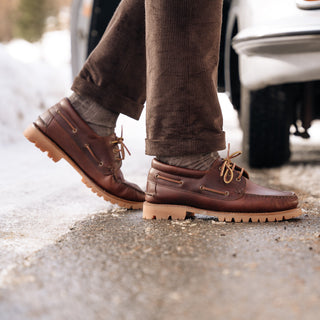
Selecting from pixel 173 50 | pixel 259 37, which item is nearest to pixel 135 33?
pixel 173 50

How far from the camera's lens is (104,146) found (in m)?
1.34

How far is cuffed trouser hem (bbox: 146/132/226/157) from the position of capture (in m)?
1.13

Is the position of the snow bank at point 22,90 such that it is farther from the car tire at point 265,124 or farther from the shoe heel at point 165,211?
the shoe heel at point 165,211

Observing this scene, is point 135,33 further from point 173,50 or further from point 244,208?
point 244,208

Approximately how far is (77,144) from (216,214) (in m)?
0.50

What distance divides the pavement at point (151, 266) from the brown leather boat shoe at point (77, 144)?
12 cm

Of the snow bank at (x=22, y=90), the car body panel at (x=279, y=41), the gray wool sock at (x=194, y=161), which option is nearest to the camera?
the gray wool sock at (x=194, y=161)

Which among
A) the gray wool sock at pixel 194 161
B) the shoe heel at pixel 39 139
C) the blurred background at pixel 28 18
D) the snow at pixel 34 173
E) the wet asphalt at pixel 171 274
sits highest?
the blurred background at pixel 28 18

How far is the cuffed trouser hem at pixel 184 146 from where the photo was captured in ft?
3.69

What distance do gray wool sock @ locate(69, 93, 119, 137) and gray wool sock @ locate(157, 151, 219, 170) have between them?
291 mm

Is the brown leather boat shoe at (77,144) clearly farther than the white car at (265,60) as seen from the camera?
No

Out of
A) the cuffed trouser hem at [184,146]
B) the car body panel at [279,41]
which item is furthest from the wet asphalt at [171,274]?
the car body panel at [279,41]

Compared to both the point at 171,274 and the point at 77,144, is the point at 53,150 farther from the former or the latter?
the point at 171,274

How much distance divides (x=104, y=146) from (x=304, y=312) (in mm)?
878
